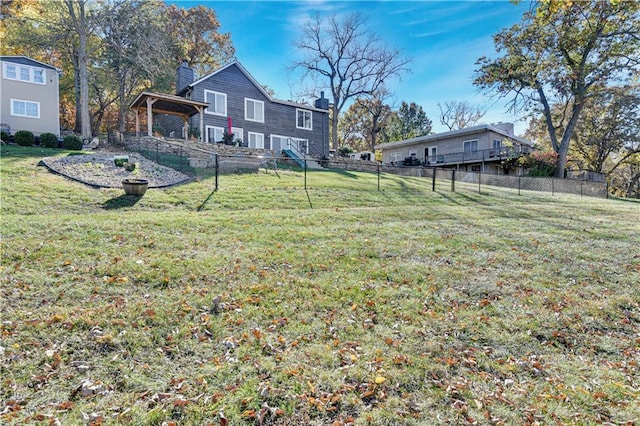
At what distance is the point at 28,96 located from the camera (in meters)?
19.9

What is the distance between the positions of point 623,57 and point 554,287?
85.4 feet

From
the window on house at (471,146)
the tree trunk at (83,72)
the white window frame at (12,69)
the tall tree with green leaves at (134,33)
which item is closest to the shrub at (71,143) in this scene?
the tree trunk at (83,72)

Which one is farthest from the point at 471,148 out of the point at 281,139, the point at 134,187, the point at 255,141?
the point at 134,187

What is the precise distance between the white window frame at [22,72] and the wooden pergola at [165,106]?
5.85 metres

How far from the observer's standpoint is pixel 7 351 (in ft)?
9.45

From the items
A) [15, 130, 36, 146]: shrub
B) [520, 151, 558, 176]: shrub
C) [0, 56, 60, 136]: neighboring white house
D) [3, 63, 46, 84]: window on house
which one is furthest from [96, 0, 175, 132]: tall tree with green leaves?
[520, 151, 558, 176]: shrub

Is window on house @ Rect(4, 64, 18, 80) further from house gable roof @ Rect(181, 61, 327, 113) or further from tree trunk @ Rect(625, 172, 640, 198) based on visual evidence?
tree trunk @ Rect(625, 172, 640, 198)

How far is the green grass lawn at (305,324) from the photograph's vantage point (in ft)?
8.41

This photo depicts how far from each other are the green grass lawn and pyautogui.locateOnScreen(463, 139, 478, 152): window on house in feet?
80.5

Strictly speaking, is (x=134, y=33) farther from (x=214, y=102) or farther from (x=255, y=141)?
(x=255, y=141)

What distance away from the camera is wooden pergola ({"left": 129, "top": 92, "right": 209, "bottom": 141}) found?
58.6ft

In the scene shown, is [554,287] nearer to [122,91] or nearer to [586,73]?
[586,73]

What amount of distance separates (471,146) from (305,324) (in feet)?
101

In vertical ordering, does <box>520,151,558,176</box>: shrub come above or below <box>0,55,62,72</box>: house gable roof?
below
